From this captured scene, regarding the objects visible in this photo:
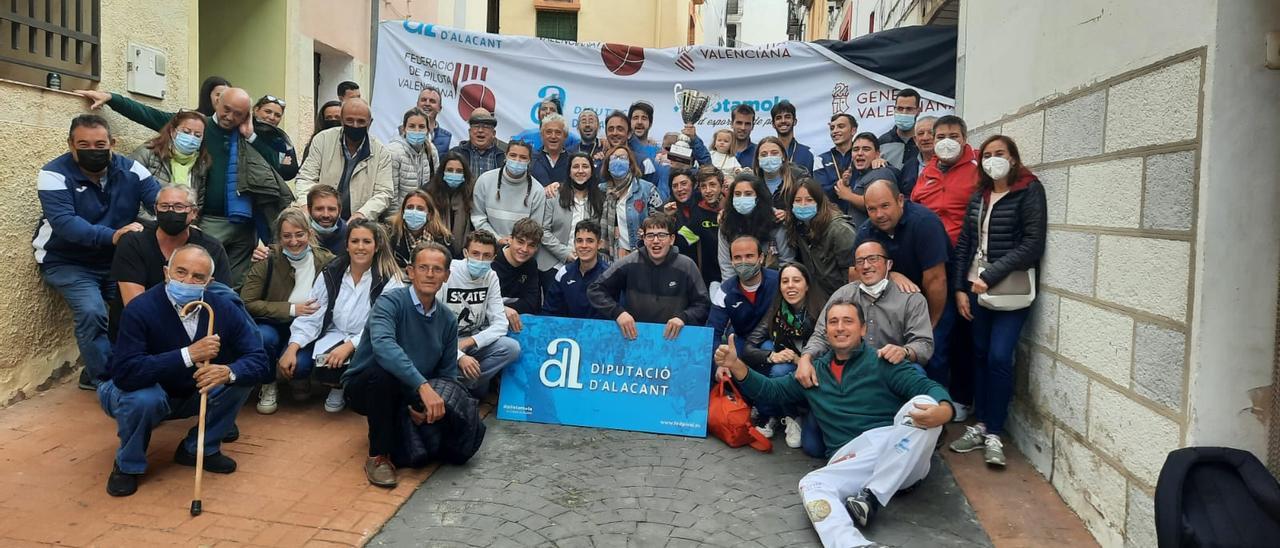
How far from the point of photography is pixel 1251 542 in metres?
3.16

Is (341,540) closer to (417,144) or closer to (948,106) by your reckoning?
(417,144)

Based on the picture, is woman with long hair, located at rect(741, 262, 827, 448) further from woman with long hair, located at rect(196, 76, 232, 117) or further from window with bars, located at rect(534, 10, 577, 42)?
window with bars, located at rect(534, 10, 577, 42)

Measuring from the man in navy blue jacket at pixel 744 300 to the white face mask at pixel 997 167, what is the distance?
1.52 m

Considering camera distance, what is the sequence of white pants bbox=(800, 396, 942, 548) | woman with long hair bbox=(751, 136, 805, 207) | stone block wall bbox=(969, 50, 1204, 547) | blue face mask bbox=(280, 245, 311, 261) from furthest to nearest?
1. woman with long hair bbox=(751, 136, 805, 207)
2. blue face mask bbox=(280, 245, 311, 261)
3. white pants bbox=(800, 396, 942, 548)
4. stone block wall bbox=(969, 50, 1204, 547)

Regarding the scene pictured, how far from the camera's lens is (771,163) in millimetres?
6723

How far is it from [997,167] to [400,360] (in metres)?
3.57

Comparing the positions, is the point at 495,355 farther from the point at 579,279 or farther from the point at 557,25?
the point at 557,25

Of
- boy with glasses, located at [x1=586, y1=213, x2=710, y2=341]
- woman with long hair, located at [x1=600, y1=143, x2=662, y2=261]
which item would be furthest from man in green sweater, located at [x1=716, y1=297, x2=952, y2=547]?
woman with long hair, located at [x1=600, y1=143, x2=662, y2=261]

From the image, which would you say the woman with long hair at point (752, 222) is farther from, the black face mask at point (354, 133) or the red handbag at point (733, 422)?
the black face mask at point (354, 133)

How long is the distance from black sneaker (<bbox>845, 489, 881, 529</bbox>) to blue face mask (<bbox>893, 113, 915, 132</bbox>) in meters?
3.87

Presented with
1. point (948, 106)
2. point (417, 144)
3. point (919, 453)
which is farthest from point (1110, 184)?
point (417, 144)

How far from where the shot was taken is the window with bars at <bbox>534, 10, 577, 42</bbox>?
22172 mm

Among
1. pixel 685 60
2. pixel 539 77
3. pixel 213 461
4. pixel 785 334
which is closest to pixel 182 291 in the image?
pixel 213 461

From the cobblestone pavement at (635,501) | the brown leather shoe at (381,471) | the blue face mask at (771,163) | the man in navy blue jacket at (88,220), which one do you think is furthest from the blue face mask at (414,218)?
the blue face mask at (771,163)
